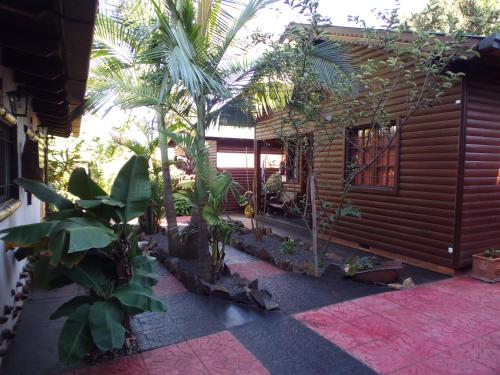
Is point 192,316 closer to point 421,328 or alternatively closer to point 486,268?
point 421,328

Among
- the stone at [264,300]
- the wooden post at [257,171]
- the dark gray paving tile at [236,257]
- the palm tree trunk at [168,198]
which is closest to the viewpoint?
the stone at [264,300]

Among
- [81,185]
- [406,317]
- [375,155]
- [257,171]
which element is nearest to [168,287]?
[81,185]

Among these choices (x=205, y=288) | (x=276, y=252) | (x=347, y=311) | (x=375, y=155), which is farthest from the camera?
(x=375, y=155)

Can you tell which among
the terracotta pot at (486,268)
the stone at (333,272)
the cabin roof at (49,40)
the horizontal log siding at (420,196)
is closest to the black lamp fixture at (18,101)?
the cabin roof at (49,40)

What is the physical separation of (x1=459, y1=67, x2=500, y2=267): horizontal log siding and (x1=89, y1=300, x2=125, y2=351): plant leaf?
16.5 ft

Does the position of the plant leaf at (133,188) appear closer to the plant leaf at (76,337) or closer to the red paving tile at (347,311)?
the plant leaf at (76,337)

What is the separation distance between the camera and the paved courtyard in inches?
116

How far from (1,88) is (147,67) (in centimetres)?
292

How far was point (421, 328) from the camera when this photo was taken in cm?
362

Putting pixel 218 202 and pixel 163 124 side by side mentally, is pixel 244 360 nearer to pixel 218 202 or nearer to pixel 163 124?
pixel 218 202

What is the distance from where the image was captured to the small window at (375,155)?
6.39 meters

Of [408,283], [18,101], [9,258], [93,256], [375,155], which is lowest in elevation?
[408,283]

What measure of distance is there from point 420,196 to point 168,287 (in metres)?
4.34

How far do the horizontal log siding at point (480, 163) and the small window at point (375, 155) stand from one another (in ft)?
3.99
